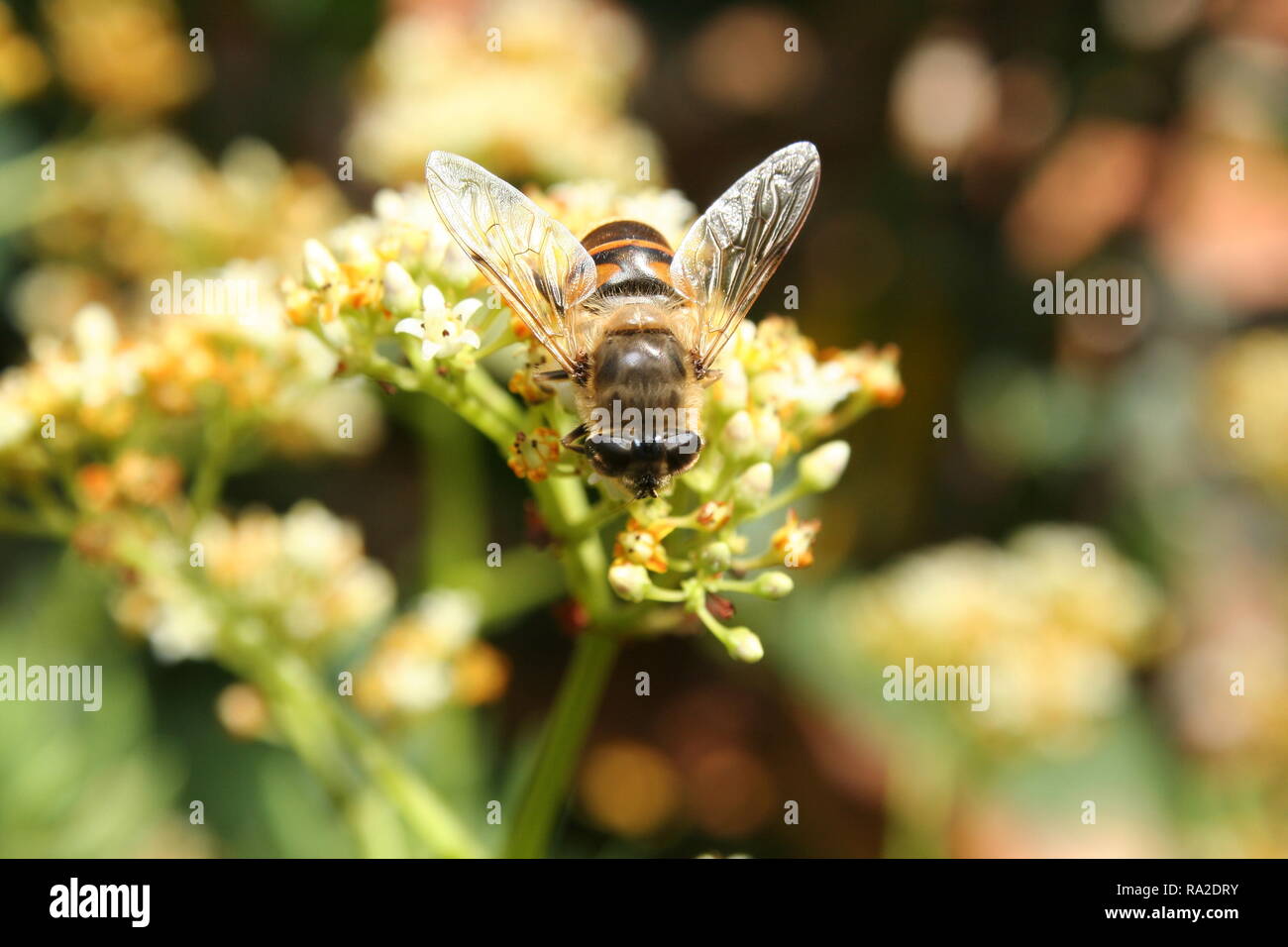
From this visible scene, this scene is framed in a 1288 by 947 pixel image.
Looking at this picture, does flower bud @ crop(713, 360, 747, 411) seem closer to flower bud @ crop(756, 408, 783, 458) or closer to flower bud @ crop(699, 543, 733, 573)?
flower bud @ crop(756, 408, 783, 458)

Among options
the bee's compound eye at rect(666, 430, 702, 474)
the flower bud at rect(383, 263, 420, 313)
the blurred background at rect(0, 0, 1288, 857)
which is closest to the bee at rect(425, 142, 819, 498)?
the bee's compound eye at rect(666, 430, 702, 474)

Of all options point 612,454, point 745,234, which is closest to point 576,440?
point 612,454

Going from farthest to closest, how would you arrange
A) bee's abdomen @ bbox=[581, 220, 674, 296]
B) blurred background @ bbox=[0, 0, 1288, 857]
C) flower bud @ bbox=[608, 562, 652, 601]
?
blurred background @ bbox=[0, 0, 1288, 857], bee's abdomen @ bbox=[581, 220, 674, 296], flower bud @ bbox=[608, 562, 652, 601]

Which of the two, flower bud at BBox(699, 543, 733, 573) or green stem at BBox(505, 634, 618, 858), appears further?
green stem at BBox(505, 634, 618, 858)

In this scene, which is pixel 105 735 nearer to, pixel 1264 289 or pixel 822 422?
pixel 822 422

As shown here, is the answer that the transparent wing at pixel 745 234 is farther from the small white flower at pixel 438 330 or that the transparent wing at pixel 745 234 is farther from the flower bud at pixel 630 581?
the flower bud at pixel 630 581

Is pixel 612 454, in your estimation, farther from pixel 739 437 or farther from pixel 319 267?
pixel 319 267

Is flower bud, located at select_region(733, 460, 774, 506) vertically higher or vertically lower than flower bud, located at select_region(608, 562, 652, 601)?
higher
